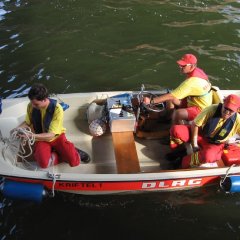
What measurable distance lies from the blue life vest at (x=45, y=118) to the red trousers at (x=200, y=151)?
1939 mm

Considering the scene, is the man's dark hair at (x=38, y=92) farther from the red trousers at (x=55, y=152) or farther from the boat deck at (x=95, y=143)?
the boat deck at (x=95, y=143)

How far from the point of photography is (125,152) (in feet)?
19.0

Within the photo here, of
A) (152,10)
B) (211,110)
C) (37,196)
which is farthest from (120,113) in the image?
(152,10)

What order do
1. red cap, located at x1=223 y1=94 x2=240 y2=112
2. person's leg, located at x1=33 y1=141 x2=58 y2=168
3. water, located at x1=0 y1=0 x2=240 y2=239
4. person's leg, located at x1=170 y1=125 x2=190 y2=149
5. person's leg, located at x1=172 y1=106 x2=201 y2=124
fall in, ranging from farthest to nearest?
1. person's leg, located at x1=172 y1=106 x2=201 y2=124
2. person's leg, located at x1=170 y1=125 x2=190 y2=149
3. water, located at x1=0 y1=0 x2=240 y2=239
4. person's leg, located at x1=33 y1=141 x2=58 y2=168
5. red cap, located at x1=223 y1=94 x2=240 y2=112

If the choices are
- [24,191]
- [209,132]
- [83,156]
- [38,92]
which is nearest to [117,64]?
[83,156]

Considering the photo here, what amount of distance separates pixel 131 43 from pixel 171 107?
13.5ft

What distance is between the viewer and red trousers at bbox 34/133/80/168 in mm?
5469

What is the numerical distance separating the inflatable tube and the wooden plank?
1234 millimetres

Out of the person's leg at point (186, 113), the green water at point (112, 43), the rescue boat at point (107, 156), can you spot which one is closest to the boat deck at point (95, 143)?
the rescue boat at point (107, 156)

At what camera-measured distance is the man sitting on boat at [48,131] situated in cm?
511

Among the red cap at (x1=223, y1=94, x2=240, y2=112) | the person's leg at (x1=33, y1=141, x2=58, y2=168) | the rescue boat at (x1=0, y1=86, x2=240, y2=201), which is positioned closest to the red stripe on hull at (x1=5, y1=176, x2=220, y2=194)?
the rescue boat at (x1=0, y1=86, x2=240, y2=201)

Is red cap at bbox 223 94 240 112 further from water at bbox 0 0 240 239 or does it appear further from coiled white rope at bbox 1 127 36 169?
coiled white rope at bbox 1 127 36 169

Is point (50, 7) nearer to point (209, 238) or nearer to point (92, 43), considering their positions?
point (92, 43)

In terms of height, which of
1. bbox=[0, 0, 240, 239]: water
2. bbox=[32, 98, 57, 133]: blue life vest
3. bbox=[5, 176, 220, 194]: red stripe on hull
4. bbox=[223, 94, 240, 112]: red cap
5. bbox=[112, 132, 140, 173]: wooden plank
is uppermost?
bbox=[223, 94, 240, 112]: red cap
